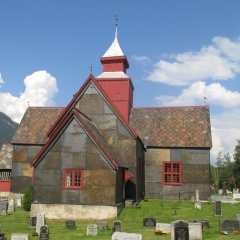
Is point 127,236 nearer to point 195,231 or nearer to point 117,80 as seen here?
point 195,231

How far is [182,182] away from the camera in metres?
31.1

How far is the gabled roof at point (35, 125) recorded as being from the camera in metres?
34.8

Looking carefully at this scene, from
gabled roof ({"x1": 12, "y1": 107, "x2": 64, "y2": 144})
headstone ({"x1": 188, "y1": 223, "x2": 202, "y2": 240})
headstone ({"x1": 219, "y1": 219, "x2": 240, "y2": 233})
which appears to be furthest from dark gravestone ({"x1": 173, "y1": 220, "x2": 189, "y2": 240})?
gabled roof ({"x1": 12, "y1": 107, "x2": 64, "y2": 144})

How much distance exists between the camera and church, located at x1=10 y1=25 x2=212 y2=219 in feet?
77.0

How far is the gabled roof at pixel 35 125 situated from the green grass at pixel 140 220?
7.88m

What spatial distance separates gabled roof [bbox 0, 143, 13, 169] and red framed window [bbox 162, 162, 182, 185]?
16.0 m

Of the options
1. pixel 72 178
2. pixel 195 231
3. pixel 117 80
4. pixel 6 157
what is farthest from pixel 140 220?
pixel 6 157

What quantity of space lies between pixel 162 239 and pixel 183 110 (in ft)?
69.2

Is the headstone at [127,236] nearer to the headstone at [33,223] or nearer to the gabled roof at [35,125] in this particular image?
the headstone at [33,223]

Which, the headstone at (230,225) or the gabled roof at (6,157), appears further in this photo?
the gabled roof at (6,157)

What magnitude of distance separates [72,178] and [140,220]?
521 centimetres

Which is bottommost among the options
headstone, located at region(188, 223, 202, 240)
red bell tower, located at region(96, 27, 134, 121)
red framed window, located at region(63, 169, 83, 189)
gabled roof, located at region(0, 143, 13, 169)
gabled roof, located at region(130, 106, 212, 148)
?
headstone, located at region(188, 223, 202, 240)

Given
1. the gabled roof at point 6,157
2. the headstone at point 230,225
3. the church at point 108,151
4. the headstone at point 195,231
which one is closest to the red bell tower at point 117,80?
the church at point 108,151

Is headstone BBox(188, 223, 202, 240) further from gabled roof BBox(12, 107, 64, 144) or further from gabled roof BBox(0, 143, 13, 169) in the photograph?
gabled roof BBox(0, 143, 13, 169)
